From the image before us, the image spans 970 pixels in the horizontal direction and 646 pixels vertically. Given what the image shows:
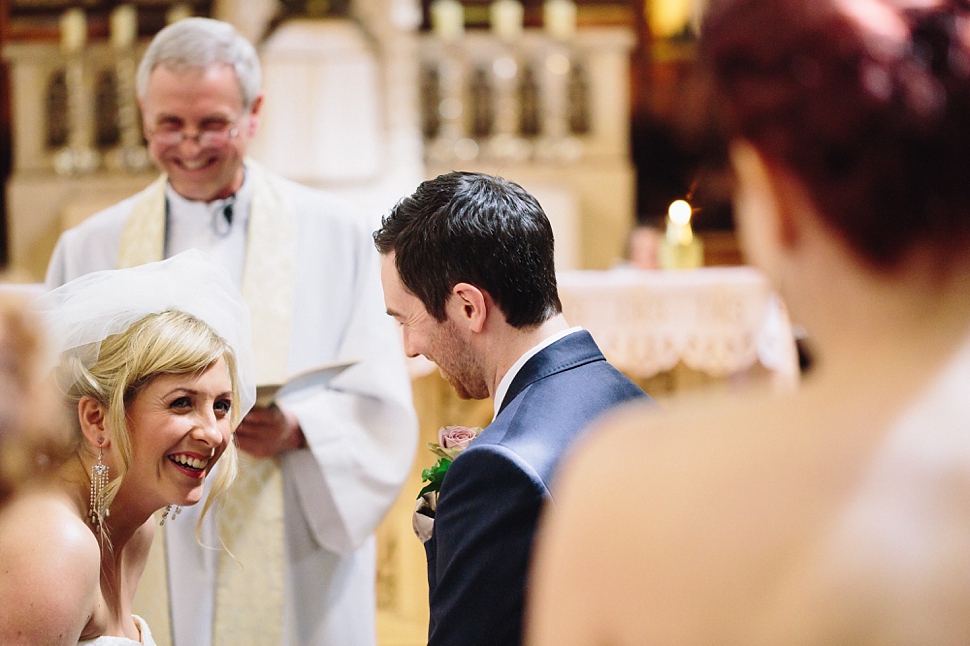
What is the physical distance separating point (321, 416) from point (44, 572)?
119 centimetres

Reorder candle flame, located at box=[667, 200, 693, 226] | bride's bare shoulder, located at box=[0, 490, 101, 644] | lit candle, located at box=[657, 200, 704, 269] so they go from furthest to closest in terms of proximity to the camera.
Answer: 1. lit candle, located at box=[657, 200, 704, 269]
2. candle flame, located at box=[667, 200, 693, 226]
3. bride's bare shoulder, located at box=[0, 490, 101, 644]

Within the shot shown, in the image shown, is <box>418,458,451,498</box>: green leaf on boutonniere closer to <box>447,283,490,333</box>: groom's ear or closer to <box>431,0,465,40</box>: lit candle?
<box>447,283,490,333</box>: groom's ear

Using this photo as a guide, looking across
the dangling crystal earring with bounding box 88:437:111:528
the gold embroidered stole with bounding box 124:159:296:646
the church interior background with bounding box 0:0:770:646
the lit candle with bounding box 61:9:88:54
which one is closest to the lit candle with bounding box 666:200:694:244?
the church interior background with bounding box 0:0:770:646

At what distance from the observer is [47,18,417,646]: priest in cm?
289

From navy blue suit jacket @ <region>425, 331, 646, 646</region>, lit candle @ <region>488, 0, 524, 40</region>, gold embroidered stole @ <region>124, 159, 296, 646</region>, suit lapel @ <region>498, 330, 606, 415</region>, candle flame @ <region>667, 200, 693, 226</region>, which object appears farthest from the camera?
lit candle @ <region>488, 0, 524, 40</region>

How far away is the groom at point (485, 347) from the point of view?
5.50ft

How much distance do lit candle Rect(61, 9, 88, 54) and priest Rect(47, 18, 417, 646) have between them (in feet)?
20.5

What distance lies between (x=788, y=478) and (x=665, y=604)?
0.16m

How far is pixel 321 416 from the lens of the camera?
2.97m

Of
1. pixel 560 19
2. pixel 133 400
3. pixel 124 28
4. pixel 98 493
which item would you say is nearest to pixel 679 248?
pixel 560 19

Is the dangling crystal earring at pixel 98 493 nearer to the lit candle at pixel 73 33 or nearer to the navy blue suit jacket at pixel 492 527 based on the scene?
the navy blue suit jacket at pixel 492 527

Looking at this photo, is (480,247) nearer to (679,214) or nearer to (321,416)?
(321,416)

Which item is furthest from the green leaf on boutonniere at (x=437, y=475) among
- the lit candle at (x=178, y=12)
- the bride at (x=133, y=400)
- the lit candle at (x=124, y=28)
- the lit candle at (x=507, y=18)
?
the lit candle at (x=124, y=28)

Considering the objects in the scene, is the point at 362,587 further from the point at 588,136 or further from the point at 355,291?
the point at 588,136
